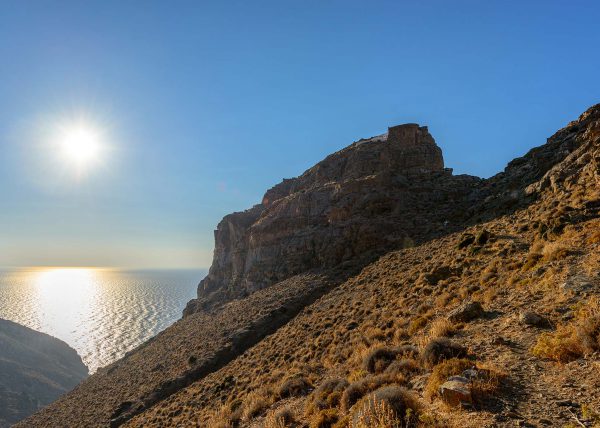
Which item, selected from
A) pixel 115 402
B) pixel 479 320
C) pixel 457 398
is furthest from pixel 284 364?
pixel 115 402

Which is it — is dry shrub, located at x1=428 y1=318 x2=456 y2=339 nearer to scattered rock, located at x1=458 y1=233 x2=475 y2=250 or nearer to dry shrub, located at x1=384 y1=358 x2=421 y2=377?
dry shrub, located at x1=384 y1=358 x2=421 y2=377

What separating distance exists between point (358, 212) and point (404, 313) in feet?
89.5

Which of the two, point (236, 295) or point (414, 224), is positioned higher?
point (414, 224)

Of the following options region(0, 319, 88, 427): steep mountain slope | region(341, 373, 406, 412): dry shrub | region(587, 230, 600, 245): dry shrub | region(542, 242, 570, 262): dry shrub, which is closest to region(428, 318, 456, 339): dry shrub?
region(341, 373, 406, 412): dry shrub

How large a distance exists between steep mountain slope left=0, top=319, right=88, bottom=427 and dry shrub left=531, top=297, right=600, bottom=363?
7979 cm

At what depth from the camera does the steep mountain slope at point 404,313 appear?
7.46m

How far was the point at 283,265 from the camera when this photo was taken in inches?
1797

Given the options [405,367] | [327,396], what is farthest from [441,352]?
[327,396]

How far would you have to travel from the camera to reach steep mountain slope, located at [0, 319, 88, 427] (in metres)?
62.3

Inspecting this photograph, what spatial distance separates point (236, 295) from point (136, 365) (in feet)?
55.4

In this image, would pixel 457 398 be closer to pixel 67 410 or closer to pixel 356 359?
pixel 356 359

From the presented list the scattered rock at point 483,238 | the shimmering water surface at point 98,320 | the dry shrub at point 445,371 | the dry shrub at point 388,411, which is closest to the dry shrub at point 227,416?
the dry shrub at point 388,411

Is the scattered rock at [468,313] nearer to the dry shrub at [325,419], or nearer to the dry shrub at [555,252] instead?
the dry shrub at [555,252]

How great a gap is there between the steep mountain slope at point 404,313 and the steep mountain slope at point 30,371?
3421cm
